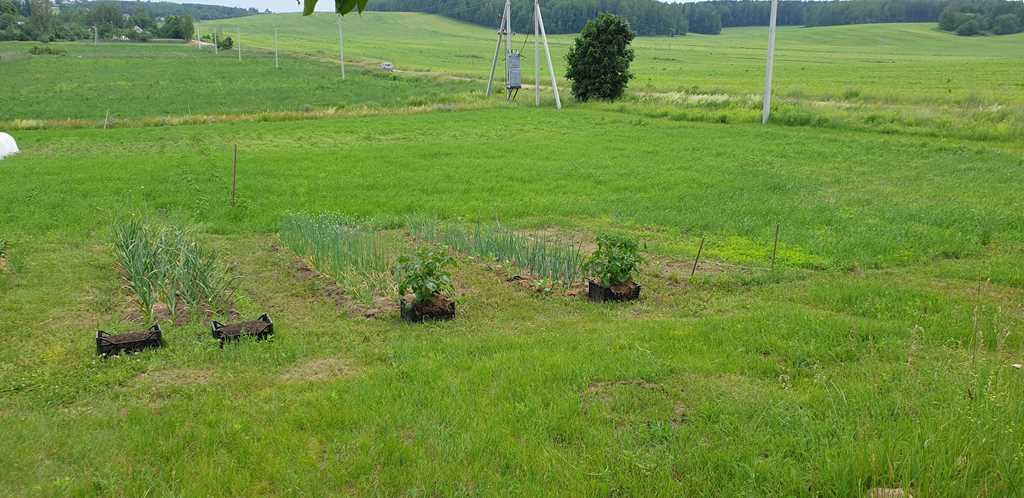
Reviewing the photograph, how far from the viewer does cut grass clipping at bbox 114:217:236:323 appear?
852 centimetres

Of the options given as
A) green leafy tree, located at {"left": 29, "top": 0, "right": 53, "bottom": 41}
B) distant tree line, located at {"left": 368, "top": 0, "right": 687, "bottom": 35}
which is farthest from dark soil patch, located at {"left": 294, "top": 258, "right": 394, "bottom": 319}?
green leafy tree, located at {"left": 29, "top": 0, "right": 53, "bottom": 41}

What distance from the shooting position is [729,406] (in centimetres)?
553

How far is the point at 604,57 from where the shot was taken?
3650cm

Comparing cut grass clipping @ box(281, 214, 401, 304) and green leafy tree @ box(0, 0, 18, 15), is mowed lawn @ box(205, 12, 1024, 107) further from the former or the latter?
green leafy tree @ box(0, 0, 18, 15)

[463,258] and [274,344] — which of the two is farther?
[463,258]

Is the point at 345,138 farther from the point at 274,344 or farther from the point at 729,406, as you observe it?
the point at 729,406

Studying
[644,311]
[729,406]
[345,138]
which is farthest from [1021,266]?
[345,138]

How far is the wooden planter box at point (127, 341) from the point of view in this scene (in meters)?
7.08

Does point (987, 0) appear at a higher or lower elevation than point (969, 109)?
higher

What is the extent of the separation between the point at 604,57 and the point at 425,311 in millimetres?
30400

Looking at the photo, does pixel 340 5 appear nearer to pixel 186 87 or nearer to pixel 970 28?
pixel 186 87

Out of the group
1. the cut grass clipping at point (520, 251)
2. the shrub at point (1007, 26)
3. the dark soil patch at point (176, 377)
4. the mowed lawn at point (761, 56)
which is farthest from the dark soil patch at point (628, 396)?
the shrub at point (1007, 26)

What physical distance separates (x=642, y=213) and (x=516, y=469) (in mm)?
9888

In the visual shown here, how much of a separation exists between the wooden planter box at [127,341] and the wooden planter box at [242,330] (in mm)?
513
